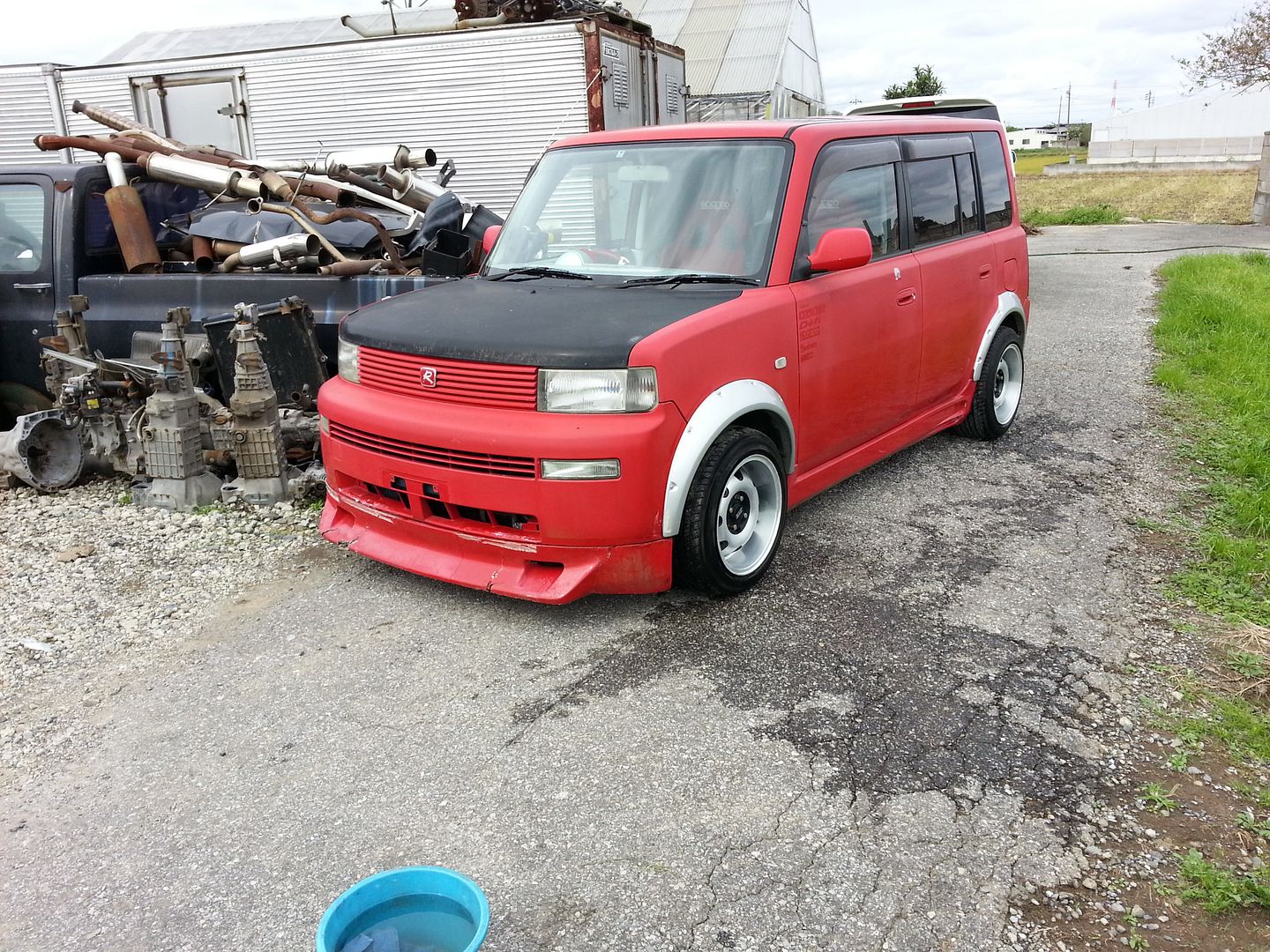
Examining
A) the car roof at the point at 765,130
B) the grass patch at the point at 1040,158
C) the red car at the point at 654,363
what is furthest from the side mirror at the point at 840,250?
the grass patch at the point at 1040,158

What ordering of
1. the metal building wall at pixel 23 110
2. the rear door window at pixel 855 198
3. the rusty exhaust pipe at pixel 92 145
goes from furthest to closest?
the metal building wall at pixel 23 110 < the rusty exhaust pipe at pixel 92 145 < the rear door window at pixel 855 198

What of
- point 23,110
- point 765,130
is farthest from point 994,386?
point 23,110

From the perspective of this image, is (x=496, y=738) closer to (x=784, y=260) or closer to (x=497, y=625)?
(x=497, y=625)

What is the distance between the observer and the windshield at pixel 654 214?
4531 millimetres

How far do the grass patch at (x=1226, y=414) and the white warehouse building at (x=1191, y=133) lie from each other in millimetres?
35646

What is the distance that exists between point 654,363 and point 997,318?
3352 mm

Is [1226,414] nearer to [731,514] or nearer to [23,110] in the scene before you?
[731,514]

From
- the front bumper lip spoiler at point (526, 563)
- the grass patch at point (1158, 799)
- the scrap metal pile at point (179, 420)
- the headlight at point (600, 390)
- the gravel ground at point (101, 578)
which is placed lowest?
the grass patch at point (1158, 799)

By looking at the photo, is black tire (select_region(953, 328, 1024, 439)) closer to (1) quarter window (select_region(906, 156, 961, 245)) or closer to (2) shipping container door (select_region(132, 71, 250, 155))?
(1) quarter window (select_region(906, 156, 961, 245))

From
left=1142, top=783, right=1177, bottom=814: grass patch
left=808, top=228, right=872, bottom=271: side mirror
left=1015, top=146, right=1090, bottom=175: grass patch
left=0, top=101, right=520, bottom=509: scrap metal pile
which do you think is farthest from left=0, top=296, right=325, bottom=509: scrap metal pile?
left=1015, top=146, right=1090, bottom=175: grass patch

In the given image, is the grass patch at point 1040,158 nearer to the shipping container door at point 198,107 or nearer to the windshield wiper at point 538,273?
the shipping container door at point 198,107

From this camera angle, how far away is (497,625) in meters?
4.19

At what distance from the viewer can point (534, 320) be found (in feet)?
13.6

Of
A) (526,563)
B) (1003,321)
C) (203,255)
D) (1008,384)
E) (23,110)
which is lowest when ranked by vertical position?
(526,563)
